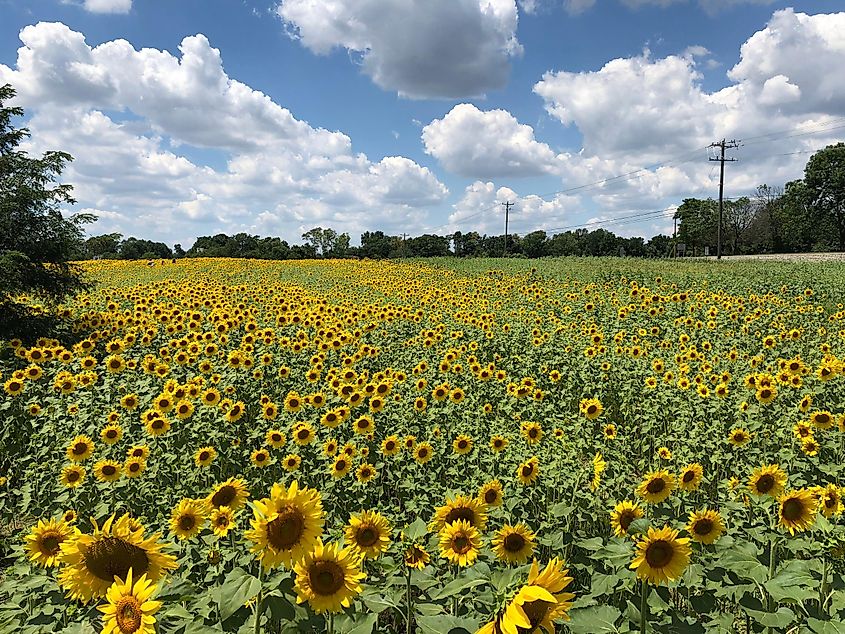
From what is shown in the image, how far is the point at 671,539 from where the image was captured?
1.96 meters

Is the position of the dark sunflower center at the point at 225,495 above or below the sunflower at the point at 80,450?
above

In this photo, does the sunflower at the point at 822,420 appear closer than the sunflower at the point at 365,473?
No

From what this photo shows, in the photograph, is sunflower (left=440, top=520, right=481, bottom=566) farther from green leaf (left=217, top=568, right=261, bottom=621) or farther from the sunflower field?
green leaf (left=217, top=568, right=261, bottom=621)

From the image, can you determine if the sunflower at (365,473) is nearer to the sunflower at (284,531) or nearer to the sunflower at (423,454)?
the sunflower at (423,454)

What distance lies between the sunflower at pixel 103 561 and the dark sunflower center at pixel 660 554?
159cm

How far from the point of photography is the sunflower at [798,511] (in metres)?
2.55

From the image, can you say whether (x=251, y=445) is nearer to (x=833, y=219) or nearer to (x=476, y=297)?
(x=476, y=297)

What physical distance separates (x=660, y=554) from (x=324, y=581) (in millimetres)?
1218

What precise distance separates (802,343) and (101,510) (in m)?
Result: 8.93

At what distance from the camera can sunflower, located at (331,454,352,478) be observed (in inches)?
143

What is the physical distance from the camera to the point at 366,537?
203 cm

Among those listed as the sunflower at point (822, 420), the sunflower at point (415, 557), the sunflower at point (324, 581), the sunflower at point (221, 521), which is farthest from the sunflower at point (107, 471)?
the sunflower at point (822, 420)

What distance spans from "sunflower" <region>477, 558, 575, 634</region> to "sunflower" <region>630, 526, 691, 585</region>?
74 cm

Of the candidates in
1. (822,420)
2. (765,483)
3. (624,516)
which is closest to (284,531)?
(624,516)
